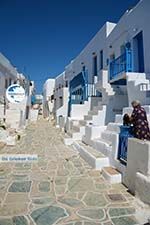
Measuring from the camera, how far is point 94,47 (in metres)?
17.4

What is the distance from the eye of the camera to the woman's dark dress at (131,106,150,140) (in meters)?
5.05

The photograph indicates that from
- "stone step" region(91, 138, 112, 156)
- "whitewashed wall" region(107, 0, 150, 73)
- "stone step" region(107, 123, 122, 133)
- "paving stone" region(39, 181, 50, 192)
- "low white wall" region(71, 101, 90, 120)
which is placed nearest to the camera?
"paving stone" region(39, 181, 50, 192)

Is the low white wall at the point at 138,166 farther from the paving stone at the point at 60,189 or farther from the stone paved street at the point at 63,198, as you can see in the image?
the paving stone at the point at 60,189

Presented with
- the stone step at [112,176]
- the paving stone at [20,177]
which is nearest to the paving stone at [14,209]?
the paving stone at [20,177]

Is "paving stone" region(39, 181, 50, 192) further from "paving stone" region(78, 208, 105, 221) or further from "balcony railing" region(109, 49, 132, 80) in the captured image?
"balcony railing" region(109, 49, 132, 80)

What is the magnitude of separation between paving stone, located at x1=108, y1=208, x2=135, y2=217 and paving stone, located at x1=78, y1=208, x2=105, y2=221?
0.14m

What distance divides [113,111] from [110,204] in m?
7.49

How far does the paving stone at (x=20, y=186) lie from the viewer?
4.28 m

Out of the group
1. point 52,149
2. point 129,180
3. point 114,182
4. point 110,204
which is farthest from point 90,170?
point 52,149

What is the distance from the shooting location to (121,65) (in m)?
10.1

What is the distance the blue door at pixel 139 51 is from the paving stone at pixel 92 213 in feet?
27.8

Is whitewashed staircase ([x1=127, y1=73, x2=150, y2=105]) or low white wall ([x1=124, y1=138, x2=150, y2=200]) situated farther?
whitewashed staircase ([x1=127, y1=73, x2=150, y2=105])

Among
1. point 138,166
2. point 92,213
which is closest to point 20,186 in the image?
point 92,213

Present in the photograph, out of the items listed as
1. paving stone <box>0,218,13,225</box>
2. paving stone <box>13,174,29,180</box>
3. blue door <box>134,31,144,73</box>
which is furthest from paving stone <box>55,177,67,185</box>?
blue door <box>134,31,144,73</box>
